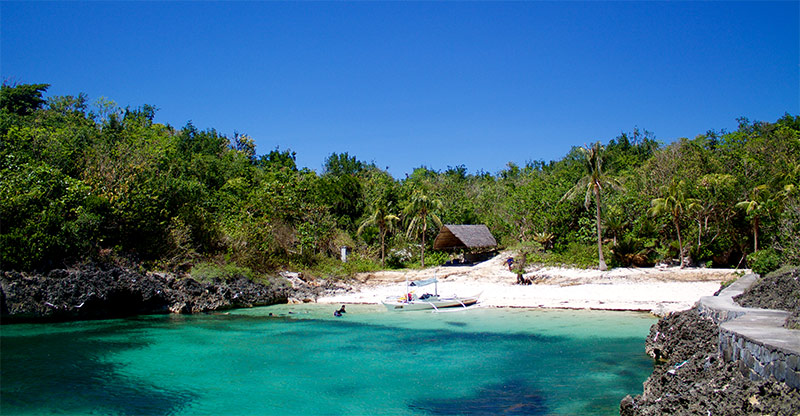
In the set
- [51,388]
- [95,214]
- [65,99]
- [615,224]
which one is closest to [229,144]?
[65,99]

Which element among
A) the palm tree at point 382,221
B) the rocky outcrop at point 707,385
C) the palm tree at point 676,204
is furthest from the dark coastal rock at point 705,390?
the palm tree at point 382,221

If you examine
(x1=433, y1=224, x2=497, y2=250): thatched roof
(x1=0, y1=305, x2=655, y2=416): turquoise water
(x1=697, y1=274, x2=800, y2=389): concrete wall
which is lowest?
(x1=0, y1=305, x2=655, y2=416): turquoise water

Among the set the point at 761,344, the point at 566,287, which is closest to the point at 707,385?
the point at 761,344

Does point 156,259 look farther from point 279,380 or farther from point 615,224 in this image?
point 615,224

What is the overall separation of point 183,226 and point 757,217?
89.3ft

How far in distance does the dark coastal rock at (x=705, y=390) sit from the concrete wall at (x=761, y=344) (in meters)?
0.15

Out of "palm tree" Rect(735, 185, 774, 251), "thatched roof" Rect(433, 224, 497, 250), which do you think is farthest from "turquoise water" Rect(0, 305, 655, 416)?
"thatched roof" Rect(433, 224, 497, 250)

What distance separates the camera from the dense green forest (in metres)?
20.4

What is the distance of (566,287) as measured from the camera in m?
23.7

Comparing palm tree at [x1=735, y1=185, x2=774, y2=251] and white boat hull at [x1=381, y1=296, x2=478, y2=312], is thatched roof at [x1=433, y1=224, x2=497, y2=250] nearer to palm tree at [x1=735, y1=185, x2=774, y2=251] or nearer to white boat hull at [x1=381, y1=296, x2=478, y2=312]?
white boat hull at [x1=381, y1=296, x2=478, y2=312]

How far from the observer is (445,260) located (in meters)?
32.6

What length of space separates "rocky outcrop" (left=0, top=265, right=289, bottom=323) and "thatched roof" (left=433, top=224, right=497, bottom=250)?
11.2m

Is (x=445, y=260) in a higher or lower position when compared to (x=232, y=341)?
higher

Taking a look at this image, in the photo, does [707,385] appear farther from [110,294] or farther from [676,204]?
[676,204]
